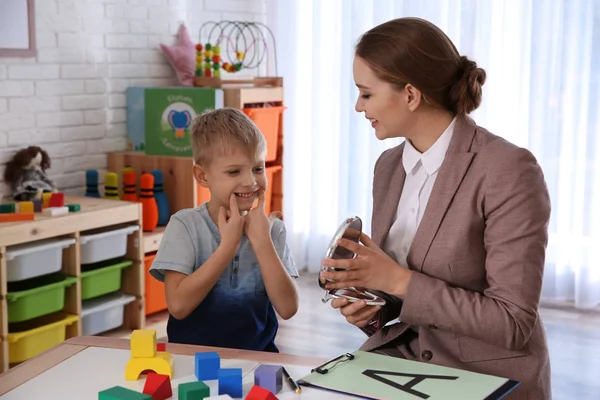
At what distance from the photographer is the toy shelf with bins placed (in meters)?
2.87

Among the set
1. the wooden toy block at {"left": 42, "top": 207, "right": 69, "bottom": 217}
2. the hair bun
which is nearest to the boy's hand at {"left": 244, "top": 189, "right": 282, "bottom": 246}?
the hair bun

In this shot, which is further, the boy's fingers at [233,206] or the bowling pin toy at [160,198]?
the bowling pin toy at [160,198]

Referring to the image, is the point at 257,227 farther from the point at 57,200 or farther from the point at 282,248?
the point at 57,200

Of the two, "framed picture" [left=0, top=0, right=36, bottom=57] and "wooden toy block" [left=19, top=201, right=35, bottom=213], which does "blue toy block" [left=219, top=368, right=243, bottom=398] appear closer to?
"wooden toy block" [left=19, top=201, right=35, bottom=213]

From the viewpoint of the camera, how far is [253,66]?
187 inches

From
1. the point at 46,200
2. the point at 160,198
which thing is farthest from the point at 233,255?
the point at 160,198

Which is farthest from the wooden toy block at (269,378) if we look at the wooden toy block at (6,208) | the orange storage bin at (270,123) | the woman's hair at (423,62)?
the orange storage bin at (270,123)

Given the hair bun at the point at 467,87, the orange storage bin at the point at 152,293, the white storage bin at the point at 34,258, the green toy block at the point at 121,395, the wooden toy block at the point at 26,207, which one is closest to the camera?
the green toy block at the point at 121,395

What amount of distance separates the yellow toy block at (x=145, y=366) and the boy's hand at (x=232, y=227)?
40 centimetres

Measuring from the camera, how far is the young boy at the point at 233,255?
176 cm

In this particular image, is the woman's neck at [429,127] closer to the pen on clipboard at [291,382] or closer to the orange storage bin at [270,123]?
the pen on clipboard at [291,382]

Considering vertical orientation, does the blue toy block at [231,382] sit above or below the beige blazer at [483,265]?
below

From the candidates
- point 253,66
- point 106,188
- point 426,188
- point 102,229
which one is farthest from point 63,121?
point 426,188

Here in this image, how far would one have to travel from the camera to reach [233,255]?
1.72 meters
